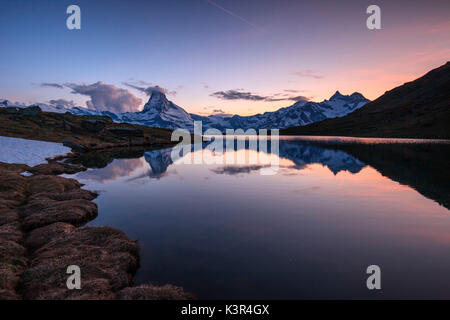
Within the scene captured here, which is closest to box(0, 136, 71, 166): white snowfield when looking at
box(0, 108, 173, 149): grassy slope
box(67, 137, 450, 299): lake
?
box(0, 108, 173, 149): grassy slope

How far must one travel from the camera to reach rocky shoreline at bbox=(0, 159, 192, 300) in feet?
32.1

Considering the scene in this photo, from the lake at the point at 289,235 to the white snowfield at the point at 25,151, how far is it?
2944 cm

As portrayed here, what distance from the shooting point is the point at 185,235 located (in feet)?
55.6

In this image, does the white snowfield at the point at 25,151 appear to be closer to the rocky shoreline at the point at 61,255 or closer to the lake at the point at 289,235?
the lake at the point at 289,235

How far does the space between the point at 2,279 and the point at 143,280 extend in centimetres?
586

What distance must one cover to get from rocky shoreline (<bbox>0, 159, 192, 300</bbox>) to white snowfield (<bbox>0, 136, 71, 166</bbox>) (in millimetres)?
34961

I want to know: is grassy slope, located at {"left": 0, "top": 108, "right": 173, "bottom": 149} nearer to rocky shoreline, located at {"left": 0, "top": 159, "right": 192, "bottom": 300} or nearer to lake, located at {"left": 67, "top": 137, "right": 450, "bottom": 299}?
lake, located at {"left": 67, "top": 137, "right": 450, "bottom": 299}

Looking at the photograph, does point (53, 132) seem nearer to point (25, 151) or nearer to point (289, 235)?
point (25, 151)

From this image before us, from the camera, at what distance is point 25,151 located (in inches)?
2368

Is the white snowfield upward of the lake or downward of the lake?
upward

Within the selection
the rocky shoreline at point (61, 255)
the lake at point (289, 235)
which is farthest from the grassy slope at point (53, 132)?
the rocky shoreline at point (61, 255)

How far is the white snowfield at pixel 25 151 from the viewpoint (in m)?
50.6

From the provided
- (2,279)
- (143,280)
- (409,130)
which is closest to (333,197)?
(143,280)
